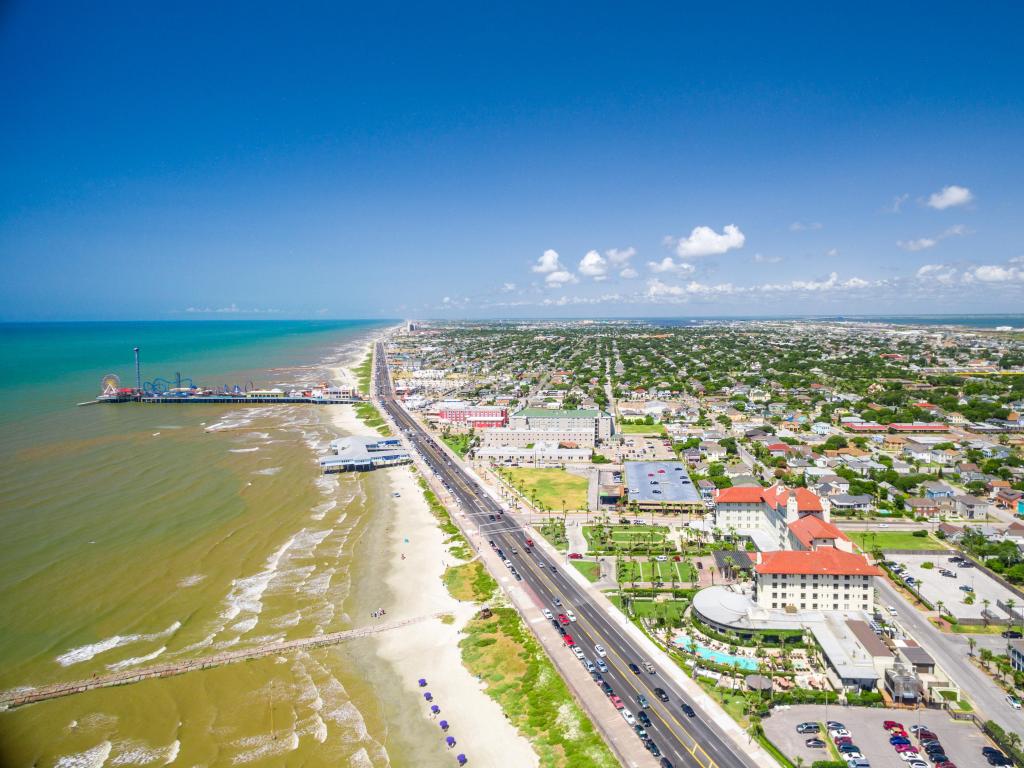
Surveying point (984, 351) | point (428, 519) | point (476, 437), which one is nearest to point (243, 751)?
point (428, 519)

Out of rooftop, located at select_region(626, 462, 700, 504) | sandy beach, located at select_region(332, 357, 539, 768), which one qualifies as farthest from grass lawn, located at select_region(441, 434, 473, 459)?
rooftop, located at select_region(626, 462, 700, 504)

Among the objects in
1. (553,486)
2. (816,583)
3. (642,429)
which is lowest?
(553,486)

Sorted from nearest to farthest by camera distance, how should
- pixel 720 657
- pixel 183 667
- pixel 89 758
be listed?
pixel 89 758
pixel 720 657
pixel 183 667

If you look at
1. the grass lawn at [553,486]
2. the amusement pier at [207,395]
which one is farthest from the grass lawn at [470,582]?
the amusement pier at [207,395]

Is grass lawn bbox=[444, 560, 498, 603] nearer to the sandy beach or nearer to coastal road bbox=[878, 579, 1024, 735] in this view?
the sandy beach

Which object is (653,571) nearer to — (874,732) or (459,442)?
(874,732)

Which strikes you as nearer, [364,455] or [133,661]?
[133,661]

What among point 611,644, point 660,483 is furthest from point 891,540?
point 611,644
